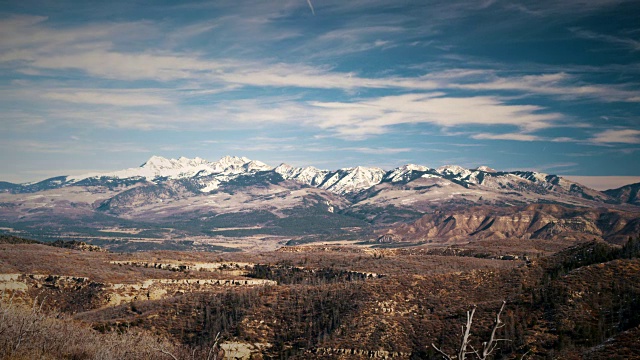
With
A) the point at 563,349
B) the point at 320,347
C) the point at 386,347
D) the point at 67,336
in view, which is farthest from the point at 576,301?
the point at 67,336

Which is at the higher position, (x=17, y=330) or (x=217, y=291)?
(x=17, y=330)

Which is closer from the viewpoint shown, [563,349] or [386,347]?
[563,349]

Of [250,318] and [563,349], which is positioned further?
[250,318]

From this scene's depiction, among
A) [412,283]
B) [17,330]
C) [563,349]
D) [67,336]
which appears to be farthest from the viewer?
[412,283]

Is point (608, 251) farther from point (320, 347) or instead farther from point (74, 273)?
point (74, 273)

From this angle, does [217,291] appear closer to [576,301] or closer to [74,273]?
[74,273]

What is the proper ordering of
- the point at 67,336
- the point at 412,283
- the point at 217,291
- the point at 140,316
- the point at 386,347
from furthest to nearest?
the point at 217,291 < the point at 412,283 < the point at 140,316 < the point at 386,347 < the point at 67,336

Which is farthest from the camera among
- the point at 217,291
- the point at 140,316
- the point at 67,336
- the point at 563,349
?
the point at 217,291

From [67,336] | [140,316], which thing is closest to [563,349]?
[67,336]

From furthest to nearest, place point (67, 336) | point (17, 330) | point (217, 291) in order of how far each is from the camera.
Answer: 1. point (217, 291)
2. point (67, 336)
3. point (17, 330)
